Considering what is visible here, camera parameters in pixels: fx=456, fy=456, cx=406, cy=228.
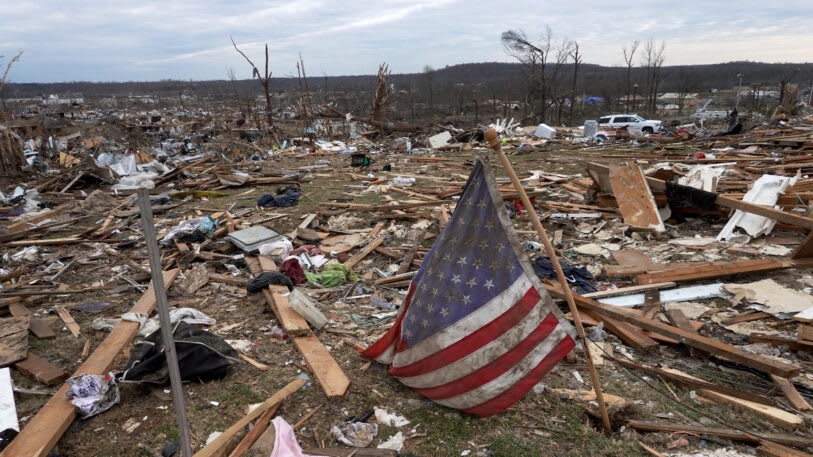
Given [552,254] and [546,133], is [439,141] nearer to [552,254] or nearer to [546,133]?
[546,133]

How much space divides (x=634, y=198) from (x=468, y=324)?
20.3 feet

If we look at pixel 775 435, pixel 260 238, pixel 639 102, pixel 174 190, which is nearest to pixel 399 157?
pixel 174 190

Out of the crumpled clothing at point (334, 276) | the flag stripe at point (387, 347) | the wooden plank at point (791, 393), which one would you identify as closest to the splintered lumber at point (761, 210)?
the wooden plank at point (791, 393)

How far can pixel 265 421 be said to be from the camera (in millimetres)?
3367

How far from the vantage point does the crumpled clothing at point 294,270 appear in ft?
20.8

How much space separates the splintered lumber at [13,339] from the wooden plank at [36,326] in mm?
91

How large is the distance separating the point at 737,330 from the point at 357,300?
416cm

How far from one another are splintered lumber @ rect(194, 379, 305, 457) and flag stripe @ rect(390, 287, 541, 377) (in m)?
1.10

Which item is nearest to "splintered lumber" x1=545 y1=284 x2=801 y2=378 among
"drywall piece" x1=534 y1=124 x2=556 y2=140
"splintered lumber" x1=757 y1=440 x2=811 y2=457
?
"splintered lumber" x1=757 y1=440 x2=811 y2=457

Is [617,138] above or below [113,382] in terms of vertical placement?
above

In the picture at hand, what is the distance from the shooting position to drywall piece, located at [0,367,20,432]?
3420 mm

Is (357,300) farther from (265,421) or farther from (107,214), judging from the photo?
(107,214)

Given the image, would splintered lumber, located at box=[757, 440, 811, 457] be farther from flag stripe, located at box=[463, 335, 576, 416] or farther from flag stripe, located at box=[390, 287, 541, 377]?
flag stripe, located at box=[390, 287, 541, 377]

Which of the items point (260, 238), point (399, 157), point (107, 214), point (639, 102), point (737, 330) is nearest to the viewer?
point (737, 330)
